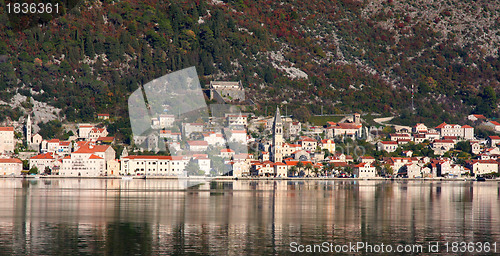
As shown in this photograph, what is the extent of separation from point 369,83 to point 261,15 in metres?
18.6

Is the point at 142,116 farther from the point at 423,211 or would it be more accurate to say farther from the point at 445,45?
the point at 445,45

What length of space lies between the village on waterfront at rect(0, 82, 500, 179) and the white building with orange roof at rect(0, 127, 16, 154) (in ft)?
0.26

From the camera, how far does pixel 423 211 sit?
96.9 ft

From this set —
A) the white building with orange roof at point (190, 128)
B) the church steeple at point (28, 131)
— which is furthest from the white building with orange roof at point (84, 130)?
the white building with orange roof at point (190, 128)

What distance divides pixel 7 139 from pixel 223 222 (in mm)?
46754

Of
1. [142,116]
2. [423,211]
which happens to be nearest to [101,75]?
[142,116]

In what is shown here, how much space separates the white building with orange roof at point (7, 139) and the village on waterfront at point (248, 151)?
0.26 feet

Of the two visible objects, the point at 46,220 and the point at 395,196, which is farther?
the point at 395,196

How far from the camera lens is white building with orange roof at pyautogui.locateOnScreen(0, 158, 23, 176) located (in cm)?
5961

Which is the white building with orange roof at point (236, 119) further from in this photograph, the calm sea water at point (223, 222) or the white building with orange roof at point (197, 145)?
the calm sea water at point (223, 222)

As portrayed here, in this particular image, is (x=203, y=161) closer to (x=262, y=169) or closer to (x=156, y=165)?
(x=156, y=165)

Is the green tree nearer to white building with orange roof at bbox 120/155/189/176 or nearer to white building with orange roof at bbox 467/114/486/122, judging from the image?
white building with orange roof at bbox 467/114/486/122

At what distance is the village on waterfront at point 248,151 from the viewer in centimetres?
6141

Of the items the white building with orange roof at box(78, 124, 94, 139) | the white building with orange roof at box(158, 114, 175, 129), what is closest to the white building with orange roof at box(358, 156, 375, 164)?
the white building with orange roof at box(158, 114, 175, 129)
